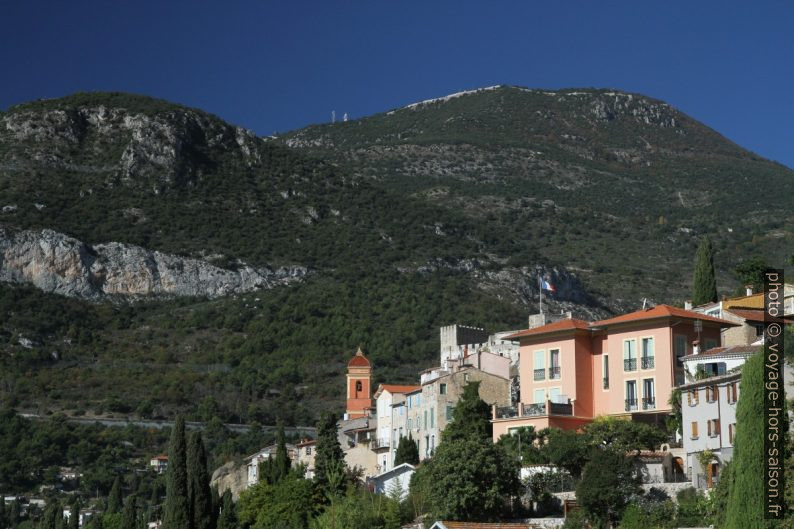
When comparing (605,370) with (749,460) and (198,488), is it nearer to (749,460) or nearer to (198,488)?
(198,488)

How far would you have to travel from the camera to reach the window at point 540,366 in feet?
205

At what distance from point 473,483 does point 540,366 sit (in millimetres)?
12849

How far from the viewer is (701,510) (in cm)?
4491

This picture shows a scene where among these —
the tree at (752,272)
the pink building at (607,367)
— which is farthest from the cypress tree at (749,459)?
the tree at (752,272)

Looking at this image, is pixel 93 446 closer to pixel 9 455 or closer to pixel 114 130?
pixel 9 455

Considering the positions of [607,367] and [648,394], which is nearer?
[648,394]

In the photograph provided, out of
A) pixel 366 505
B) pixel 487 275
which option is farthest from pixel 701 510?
pixel 487 275

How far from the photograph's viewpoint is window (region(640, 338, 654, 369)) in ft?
192

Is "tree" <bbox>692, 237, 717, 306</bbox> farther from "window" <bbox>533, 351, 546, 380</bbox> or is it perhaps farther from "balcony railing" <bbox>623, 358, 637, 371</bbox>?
"balcony railing" <bbox>623, 358, 637, 371</bbox>

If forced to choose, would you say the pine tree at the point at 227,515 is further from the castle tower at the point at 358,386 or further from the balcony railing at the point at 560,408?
the castle tower at the point at 358,386

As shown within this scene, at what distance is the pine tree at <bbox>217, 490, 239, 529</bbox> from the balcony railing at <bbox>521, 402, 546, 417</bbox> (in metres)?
16.0

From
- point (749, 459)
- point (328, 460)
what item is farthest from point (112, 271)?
point (749, 459)

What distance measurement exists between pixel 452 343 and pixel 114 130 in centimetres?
8244

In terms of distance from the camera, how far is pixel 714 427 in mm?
49906
